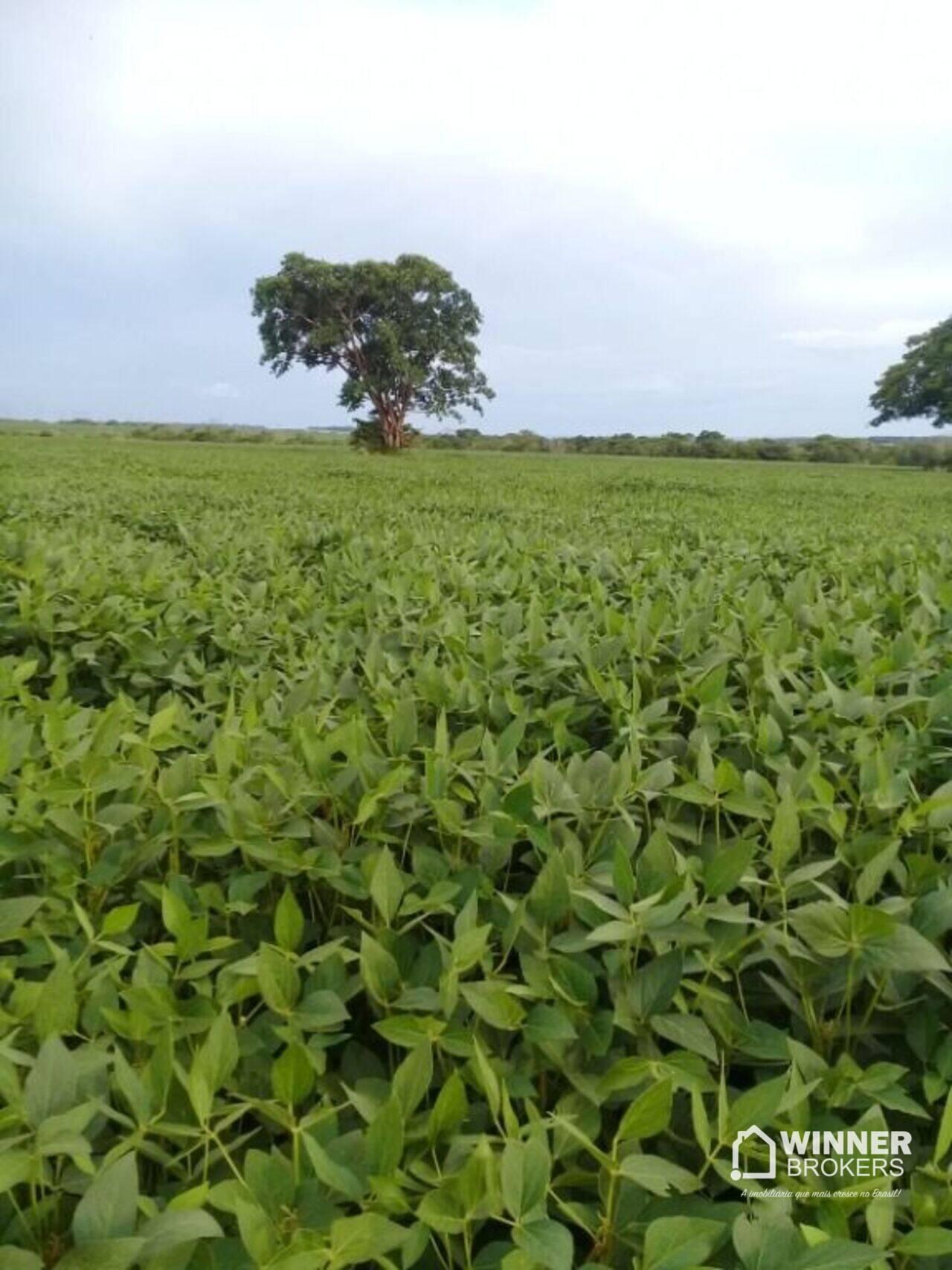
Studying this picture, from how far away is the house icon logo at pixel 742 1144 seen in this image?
837 millimetres

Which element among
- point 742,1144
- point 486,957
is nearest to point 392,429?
point 486,957

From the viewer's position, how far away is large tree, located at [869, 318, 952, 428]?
1786 inches

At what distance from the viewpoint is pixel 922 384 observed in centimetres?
4691

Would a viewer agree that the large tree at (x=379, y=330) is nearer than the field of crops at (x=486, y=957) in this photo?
No

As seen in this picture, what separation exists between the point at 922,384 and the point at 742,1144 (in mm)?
53940

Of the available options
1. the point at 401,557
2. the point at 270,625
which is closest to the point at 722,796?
the point at 270,625

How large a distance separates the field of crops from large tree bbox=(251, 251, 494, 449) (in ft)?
131

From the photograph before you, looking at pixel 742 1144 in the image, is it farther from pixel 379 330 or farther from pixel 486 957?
pixel 379 330

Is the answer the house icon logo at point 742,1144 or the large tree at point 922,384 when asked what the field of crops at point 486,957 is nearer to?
the house icon logo at point 742,1144

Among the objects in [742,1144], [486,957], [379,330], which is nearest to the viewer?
[742,1144]

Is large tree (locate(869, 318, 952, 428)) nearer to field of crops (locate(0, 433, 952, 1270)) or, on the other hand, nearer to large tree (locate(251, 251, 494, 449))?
large tree (locate(251, 251, 494, 449))

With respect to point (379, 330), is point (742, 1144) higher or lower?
lower

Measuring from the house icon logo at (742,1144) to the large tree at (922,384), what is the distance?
2056 inches

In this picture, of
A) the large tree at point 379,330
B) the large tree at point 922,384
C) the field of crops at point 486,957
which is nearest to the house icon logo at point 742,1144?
the field of crops at point 486,957
